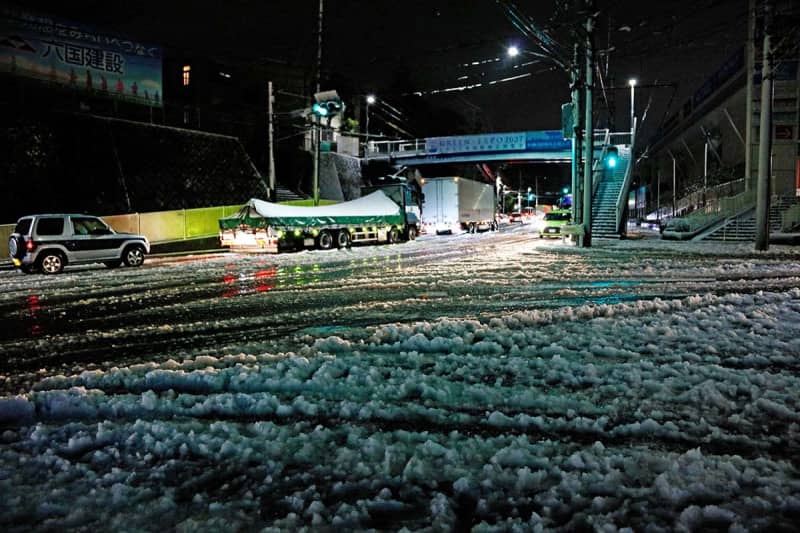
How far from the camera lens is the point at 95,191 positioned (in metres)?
26.4

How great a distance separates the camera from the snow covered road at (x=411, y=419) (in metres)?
2.63

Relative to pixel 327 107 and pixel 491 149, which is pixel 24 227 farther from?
pixel 491 149

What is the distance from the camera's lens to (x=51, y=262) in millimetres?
16266

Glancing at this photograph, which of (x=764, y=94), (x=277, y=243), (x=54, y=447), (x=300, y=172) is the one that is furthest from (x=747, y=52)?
(x=54, y=447)

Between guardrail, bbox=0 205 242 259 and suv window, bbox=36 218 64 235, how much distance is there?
9503 mm

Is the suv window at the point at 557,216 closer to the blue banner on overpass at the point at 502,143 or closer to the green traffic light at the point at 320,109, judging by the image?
the green traffic light at the point at 320,109

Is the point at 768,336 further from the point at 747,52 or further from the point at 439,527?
the point at 747,52

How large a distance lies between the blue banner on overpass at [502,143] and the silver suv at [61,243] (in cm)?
4235

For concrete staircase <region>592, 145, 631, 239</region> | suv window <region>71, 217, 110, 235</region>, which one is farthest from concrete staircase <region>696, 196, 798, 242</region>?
suv window <region>71, 217, 110, 235</region>

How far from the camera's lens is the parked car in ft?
103

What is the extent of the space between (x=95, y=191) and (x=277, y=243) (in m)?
10.9

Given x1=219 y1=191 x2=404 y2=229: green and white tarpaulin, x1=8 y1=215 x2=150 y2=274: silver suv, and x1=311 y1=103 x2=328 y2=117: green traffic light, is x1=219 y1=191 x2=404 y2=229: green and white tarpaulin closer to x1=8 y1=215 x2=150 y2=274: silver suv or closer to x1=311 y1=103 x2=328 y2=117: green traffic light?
x1=311 y1=103 x2=328 y2=117: green traffic light

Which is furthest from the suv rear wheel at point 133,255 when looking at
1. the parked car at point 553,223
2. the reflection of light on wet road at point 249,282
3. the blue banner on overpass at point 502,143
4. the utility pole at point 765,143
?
the blue banner on overpass at point 502,143

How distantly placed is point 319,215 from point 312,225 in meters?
0.71
